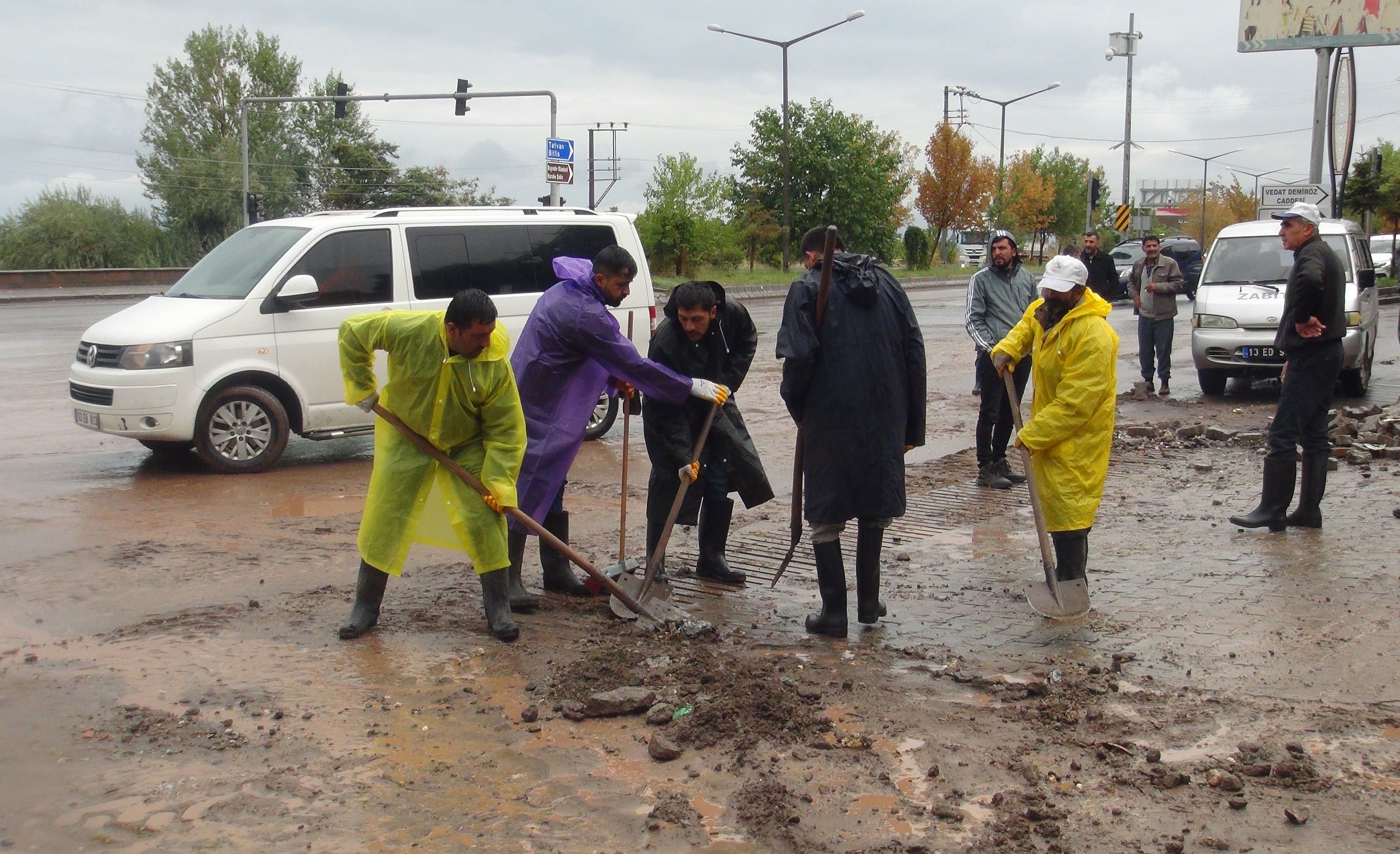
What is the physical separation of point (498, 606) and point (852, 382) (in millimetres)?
1825

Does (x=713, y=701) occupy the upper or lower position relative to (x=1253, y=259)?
lower

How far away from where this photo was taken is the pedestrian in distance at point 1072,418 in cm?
548

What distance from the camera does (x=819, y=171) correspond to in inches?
1743

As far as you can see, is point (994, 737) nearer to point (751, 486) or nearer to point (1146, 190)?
point (751, 486)

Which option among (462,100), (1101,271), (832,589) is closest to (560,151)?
(462,100)

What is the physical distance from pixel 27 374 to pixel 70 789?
12656mm

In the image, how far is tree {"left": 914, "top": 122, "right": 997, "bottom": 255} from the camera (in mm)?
49031

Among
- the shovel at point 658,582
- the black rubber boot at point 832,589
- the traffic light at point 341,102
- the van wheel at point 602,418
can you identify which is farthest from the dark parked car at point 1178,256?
the black rubber boot at point 832,589

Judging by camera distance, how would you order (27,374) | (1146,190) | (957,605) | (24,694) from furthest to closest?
(1146,190) < (27,374) < (957,605) < (24,694)

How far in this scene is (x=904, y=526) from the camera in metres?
7.59

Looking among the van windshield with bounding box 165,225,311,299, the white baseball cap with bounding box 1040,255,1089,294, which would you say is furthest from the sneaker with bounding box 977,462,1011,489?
the van windshield with bounding box 165,225,311,299

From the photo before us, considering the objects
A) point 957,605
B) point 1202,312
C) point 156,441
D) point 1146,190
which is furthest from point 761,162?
point 1146,190

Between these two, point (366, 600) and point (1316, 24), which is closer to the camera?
point (366, 600)

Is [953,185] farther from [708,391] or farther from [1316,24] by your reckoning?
[708,391]
